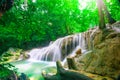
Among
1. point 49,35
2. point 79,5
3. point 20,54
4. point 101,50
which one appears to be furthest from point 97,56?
point 79,5

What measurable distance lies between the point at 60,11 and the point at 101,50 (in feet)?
67.1

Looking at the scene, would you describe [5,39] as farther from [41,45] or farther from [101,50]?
[41,45]

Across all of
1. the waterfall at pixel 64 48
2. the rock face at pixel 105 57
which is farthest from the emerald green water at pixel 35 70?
the waterfall at pixel 64 48

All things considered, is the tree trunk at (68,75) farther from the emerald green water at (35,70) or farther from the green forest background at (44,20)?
the emerald green water at (35,70)

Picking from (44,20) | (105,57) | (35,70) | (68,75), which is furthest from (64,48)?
(44,20)

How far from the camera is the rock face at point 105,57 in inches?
384

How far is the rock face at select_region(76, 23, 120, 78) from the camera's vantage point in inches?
384

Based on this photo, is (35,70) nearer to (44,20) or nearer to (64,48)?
(64,48)

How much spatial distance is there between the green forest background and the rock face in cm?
300

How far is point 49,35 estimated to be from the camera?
29234 mm

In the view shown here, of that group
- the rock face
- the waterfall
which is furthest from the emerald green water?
the waterfall

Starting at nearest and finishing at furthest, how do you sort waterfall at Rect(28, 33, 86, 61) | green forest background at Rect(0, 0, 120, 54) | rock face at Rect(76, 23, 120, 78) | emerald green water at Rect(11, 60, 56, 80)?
green forest background at Rect(0, 0, 120, 54), rock face at Rect(76, 23, 120, 78), emerald green water at Rect(11, 60, 56, 80), waterfall at Rect(28, 33, 86, 61)

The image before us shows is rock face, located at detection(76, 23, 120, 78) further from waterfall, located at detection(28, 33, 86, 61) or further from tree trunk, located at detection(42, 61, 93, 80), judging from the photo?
waterfall, located at detection(28, 33, 86, 61)

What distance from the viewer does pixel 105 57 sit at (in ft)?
33.3
